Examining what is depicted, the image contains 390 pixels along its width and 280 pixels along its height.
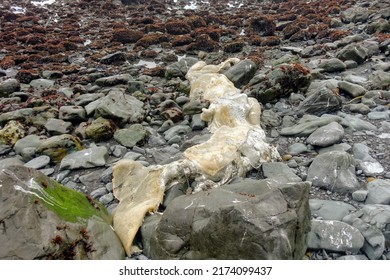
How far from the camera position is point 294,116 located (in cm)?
954

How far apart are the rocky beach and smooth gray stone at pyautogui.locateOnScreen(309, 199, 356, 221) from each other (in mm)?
24

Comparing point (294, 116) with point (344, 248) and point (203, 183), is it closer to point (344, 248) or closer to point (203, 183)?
point (203, 183)

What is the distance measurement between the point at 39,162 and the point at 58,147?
61 centimetres

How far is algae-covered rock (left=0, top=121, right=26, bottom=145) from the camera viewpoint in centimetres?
943

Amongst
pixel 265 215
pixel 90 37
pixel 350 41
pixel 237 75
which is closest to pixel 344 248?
pixel 265 215

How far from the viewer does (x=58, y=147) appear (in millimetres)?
8586

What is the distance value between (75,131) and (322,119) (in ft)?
23.1

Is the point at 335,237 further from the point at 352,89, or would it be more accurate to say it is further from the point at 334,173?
the point at 352,89

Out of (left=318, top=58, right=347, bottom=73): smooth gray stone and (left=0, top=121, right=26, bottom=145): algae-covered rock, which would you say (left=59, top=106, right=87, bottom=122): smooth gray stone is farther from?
(left=318, top=58, right=347, bottom=73): smooth gray stone

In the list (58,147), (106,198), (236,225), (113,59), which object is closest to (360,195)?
(236,225)

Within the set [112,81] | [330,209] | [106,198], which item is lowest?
[106,198]

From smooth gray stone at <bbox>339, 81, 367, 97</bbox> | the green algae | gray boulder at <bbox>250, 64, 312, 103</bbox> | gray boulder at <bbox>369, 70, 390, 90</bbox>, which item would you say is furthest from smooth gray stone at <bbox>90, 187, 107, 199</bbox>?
gray boulder at <bbox>369, 70, 390, 90</bbox>

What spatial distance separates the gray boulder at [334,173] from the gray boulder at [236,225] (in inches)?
59.1

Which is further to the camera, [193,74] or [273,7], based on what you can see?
[273,7]
